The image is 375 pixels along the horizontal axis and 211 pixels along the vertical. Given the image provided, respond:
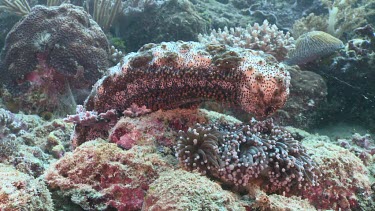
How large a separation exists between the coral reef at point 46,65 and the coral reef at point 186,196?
12.5ft

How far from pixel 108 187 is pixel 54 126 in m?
2.39

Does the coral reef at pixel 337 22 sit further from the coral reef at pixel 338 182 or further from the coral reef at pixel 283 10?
the coral reef at pixel 338 182

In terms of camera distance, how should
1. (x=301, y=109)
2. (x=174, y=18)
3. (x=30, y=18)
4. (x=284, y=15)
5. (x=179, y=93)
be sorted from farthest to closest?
(x=284, y=15), (x=174, y=18), (x=30, y=18), (x=301, y=109), (x=179, y=93)

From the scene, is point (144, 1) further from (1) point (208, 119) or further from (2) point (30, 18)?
(1) point (208, 119)

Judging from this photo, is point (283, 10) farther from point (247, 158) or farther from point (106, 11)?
point (247, 158)

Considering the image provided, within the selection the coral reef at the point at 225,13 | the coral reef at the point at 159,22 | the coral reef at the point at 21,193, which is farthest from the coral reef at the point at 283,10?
the coral reef at the point at 21,193

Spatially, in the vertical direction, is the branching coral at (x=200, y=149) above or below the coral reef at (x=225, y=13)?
below

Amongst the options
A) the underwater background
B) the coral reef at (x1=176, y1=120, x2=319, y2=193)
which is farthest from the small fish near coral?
the coral reef at (x1=176, y1=120, x2=319, y2=193)

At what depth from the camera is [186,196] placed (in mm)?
1696

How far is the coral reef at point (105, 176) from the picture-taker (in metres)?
2.14

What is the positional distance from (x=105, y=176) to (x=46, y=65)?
3.60 m

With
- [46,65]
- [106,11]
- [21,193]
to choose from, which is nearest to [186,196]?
[21,193]

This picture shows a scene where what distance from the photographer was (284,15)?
9.84m

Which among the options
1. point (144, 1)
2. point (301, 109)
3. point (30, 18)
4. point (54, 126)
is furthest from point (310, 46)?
point (30, 18)
